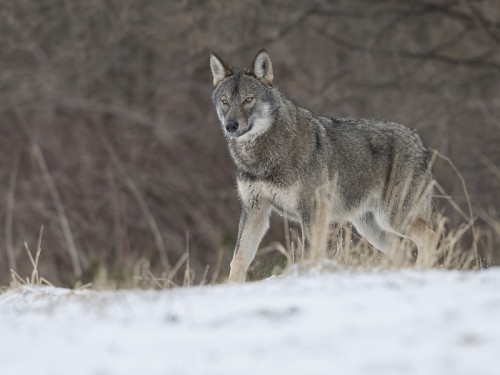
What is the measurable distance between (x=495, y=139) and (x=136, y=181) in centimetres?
591

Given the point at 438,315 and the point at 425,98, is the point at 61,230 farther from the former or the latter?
the point at 438,315

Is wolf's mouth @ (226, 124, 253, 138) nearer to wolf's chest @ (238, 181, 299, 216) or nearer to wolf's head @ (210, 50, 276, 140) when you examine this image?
wolf's head @ (210, 50, 276, 140)

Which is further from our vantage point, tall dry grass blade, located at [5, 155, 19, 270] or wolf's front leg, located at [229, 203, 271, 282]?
tall dry grass blade, located at [5, 155, 19, 270]

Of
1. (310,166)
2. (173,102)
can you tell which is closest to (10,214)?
(310,166)

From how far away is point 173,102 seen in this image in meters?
19.0

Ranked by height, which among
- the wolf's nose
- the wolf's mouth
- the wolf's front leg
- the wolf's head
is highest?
the wolf's head

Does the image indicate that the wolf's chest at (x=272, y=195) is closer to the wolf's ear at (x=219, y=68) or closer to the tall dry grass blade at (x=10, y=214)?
the wolf's ear at (x=219, y=68)

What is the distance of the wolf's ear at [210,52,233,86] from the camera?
8.28 m

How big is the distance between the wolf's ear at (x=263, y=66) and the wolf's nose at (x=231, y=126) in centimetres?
56

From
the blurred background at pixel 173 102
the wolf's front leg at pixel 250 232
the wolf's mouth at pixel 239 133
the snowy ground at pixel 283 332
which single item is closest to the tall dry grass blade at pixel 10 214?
the blurred background at pixel 173 102

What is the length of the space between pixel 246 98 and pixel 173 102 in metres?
11.0

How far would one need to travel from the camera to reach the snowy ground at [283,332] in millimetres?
3652

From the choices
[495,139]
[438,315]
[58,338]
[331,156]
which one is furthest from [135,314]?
[495,139]

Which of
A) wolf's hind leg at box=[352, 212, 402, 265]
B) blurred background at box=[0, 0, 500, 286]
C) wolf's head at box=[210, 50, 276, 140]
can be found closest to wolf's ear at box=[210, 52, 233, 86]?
wolf's head at box=[210, 50, 276, 140]
